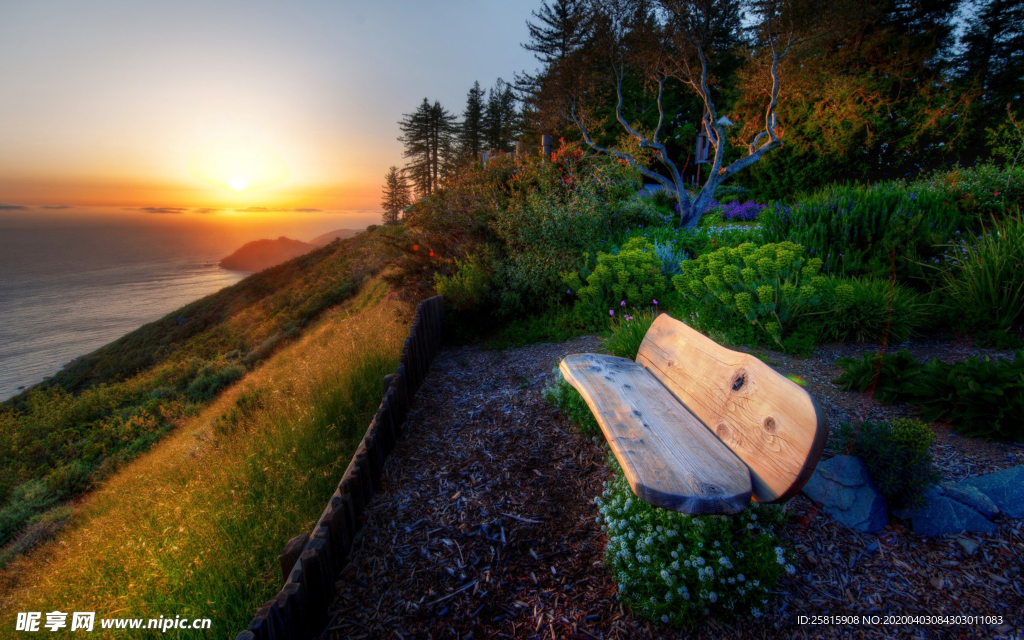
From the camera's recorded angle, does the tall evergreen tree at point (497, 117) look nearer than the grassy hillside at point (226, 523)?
No

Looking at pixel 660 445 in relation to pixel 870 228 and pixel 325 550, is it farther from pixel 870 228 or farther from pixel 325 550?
pixel 870 228

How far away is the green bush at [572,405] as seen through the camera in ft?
9.79

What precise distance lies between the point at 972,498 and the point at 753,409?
4.17ft

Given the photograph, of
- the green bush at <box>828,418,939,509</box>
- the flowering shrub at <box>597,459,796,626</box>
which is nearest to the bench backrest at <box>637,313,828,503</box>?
the flowering shrub at <box>597,459,796,626</box>

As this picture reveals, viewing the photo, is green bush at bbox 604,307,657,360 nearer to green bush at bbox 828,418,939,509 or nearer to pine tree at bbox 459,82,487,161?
green bush at bbox 828,418,939,509

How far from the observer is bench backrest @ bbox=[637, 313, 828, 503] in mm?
1443

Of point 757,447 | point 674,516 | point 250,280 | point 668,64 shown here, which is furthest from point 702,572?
point 250,280

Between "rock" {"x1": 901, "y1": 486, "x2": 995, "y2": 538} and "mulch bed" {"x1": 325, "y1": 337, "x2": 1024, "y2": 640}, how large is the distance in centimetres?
4

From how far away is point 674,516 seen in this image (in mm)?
1828

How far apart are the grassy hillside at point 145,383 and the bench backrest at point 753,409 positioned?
724 cm

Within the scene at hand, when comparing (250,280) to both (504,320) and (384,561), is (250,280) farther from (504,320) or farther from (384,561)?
(384,561)

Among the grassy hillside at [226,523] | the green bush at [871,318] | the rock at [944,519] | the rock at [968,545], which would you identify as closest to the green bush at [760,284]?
the green bush at [871,318]

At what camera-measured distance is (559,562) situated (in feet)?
6.57

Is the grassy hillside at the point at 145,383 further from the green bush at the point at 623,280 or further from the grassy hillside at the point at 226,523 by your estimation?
the grassy hillside at the point at 226,523
